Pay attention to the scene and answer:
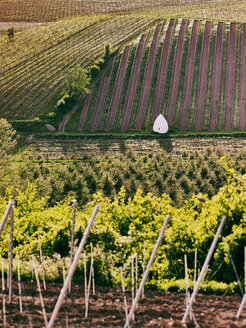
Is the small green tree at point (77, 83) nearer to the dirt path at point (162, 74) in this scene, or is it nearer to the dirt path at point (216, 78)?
the dirt path at point (162, 74)

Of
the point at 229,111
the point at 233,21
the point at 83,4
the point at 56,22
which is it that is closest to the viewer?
the point at 229,111

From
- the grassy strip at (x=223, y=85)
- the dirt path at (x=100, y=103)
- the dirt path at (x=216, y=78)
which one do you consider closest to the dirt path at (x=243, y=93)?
the grassy strip at (x=223, y=85)

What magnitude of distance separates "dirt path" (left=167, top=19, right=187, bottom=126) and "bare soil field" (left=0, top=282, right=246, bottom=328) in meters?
62.6

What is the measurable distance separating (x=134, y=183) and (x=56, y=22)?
306 ft

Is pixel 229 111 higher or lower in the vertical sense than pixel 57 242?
higher

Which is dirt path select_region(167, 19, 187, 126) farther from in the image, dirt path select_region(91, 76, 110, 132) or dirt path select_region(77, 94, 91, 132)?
dirt path select_region(77, 94, 91, 132)

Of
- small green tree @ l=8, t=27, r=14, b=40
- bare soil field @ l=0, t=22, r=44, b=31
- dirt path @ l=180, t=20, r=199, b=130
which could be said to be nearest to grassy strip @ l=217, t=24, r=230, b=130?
dirt path @ l=180, t=20, r=199, b=130

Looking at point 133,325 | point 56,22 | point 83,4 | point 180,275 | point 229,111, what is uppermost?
point 83,4

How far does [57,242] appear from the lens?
2172cm

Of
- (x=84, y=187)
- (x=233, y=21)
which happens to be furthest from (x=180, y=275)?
(x=233, y=21)

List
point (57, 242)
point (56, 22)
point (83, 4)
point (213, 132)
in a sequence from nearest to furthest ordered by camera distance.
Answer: point (57, 242)
point (213, 132)
point (56, 22)
point (83, 4)

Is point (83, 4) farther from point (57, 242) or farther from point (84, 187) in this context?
point (57, 242)

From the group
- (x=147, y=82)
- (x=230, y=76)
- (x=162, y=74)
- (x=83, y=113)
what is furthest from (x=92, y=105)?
(x=230, y=76)

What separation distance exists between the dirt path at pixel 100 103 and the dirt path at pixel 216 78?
23.5 m
